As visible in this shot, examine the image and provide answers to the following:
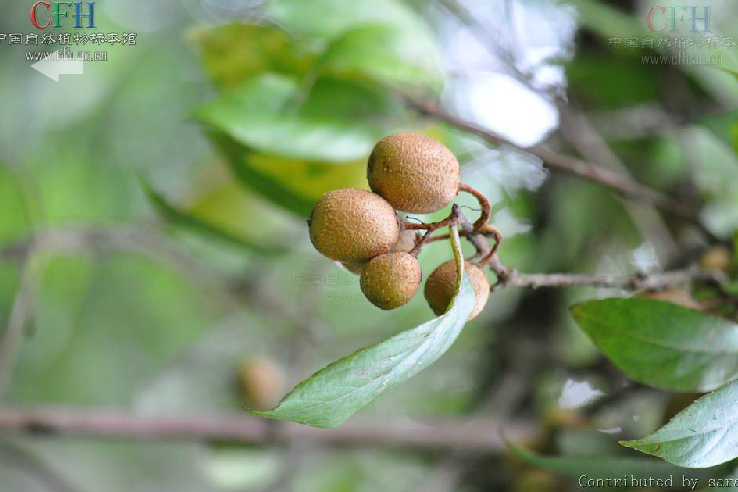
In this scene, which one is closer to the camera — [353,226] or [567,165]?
[353,226]

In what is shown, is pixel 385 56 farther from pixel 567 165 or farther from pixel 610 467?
pixel 610 467

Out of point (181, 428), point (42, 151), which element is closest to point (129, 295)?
point (42, 151)

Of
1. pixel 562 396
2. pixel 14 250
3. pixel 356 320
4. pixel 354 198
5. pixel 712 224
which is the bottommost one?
pixel 356 320

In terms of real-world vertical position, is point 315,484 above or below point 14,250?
below

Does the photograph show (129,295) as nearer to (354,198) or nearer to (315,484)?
(315,484)

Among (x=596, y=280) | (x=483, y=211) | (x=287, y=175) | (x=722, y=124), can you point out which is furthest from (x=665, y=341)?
(x=287, y=175)

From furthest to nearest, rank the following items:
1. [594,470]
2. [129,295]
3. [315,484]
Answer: [129,295] < [315,484] < [594,470]

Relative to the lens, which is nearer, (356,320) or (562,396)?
(562,396)
